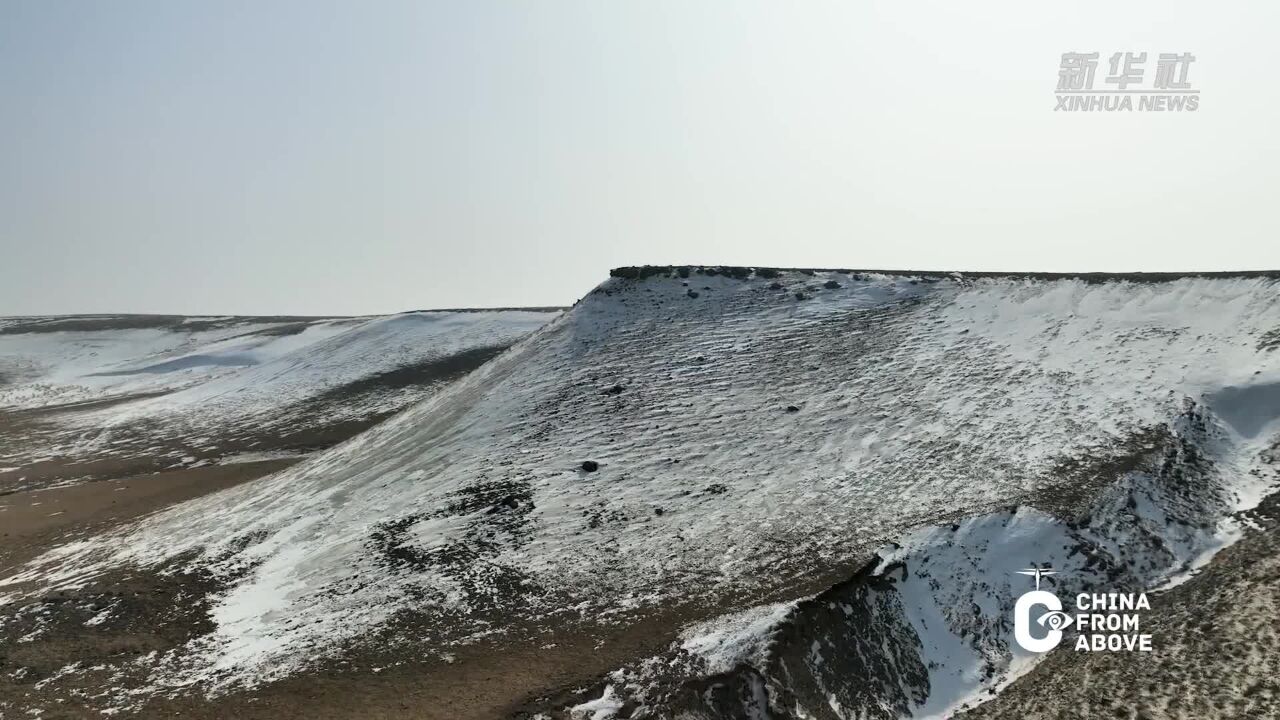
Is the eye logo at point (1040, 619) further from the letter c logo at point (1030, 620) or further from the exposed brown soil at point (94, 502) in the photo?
the exposed brown soil at point (94, 502)

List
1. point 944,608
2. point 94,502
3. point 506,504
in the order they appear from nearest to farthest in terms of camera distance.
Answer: point 944,608 → point 506,504 → point 94,502

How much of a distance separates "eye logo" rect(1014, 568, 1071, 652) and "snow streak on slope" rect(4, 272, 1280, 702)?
2.24 meters

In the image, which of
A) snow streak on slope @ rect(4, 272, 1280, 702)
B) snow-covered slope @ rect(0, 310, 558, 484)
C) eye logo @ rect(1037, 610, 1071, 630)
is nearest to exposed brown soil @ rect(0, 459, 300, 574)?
snow streak on slope @ rect(4, 272, 1280, 702)

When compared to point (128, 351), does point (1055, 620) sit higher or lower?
higher

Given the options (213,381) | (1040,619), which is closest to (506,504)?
(1040,619)

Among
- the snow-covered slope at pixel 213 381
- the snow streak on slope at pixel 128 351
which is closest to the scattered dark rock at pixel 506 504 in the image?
the snow-covered slope at pixel 213 381

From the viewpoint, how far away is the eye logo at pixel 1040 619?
43.6 ft

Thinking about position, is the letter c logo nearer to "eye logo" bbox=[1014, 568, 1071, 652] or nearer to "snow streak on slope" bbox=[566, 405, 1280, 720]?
"eye logo" bbox=[1014, 568, 1071, 652]

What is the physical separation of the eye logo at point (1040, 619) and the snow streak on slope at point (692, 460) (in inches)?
88.2

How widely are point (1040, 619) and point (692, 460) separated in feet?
33.9

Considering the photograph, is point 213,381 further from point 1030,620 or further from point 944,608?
point 1030,620

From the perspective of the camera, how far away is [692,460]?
861 inches

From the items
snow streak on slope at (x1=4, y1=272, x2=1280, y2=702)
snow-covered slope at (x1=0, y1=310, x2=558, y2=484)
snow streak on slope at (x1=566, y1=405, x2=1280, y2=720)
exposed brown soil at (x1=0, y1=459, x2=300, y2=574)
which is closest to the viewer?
snow streak on slope at (x1=566, y1=405, x2=1280, y2=720)

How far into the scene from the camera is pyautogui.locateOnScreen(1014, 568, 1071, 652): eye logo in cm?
1330
